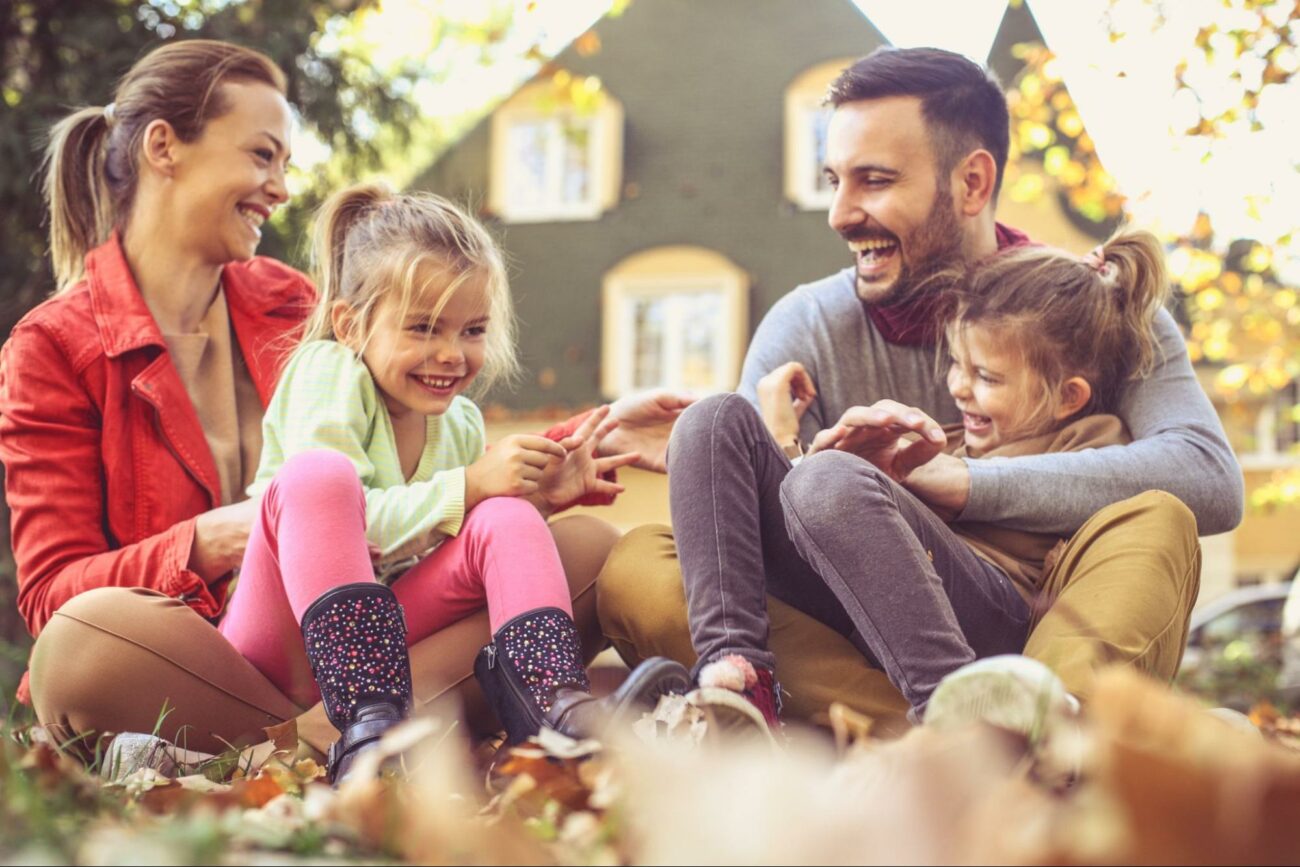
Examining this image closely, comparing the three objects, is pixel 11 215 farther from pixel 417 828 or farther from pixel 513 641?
pixel 417 828

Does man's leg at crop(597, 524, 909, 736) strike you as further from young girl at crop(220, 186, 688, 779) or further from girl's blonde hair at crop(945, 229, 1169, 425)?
girl's blonde hair at crop(945, 229, 1169, 425)

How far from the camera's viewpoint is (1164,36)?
621 cm

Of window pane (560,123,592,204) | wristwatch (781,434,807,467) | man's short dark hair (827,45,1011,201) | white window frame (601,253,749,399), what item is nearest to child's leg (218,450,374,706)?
wristwatch (781,434,807,467)

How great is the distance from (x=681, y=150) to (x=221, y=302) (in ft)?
39.1

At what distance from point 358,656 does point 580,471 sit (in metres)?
0.74

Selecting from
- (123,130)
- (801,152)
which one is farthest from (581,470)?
(801,152)

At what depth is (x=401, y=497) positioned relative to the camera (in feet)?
7.53

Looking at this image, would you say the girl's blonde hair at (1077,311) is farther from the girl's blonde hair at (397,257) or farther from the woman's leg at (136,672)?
the woman's leg at (136,672)

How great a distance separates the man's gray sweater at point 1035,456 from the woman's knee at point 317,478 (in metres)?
0.98

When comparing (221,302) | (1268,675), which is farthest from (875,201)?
(1268,675)

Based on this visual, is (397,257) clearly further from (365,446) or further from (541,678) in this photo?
(541,678)

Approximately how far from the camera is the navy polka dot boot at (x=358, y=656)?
191 cm

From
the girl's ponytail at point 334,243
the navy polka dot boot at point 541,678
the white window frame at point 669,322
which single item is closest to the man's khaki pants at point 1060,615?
the navy polka dot boot at point 541,678

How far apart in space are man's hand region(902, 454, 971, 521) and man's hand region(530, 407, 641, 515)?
0.55 m
